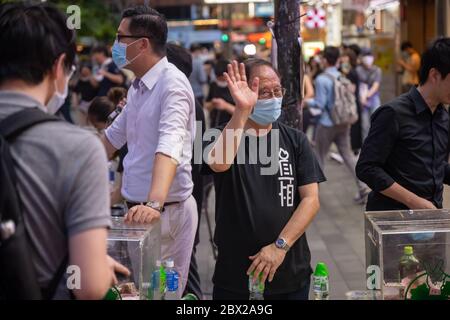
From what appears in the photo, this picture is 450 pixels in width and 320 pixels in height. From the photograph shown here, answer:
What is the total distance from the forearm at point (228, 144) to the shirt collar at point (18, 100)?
1.41 meters

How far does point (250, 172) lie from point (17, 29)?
1847mm

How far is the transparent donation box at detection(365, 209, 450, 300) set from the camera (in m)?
3.49

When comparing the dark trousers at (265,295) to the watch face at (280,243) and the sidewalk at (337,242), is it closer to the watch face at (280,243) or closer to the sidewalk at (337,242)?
the watch face at (280,243)

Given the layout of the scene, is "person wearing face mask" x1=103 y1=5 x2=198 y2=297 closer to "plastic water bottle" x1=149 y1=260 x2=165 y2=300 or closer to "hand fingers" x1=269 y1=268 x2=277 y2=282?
"hand fingers" x1=269 y1=268 x2=277 y2=282

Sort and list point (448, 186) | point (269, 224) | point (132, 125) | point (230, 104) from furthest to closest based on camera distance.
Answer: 1. point (230, 104)
2. point (448, 186)
3. point (132, 125)
4. point (269, 224)

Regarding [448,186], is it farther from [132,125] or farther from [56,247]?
[56,247]

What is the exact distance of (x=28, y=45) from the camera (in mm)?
2410

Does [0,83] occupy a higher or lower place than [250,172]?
higher

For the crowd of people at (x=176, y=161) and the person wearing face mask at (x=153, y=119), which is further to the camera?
the person wearing face mask at (x=153, y=119)

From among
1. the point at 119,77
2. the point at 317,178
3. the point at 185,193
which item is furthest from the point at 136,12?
the point at 119,77

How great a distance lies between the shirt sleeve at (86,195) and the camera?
2326mm

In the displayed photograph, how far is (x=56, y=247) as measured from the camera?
7.87 feet

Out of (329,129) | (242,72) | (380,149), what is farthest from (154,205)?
(329,129)

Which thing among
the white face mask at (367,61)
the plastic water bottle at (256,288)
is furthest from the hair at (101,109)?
the white face mask at (367,61)
